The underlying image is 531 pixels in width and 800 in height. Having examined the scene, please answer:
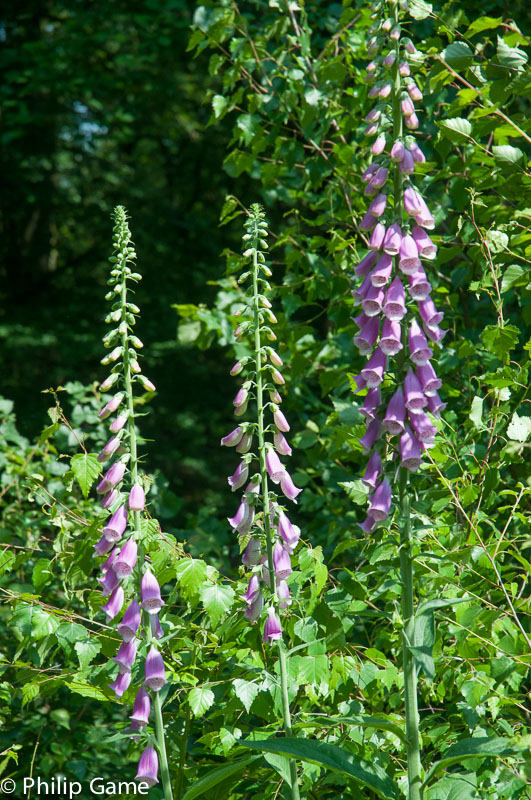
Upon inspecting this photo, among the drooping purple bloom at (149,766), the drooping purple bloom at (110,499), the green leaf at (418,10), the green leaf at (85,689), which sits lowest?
the green leaf at (85,689)

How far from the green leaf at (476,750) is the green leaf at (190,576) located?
0.76 meters

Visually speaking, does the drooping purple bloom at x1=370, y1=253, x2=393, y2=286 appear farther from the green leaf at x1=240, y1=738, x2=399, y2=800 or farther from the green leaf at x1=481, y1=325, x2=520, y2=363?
the green leaf at x1=240, y1=738, x2=399, y2=800

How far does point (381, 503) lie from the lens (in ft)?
6.74

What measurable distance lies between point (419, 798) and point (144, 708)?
750 mm

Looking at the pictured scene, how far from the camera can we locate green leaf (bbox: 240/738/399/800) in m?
1.87

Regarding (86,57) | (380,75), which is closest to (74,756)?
(380,75)

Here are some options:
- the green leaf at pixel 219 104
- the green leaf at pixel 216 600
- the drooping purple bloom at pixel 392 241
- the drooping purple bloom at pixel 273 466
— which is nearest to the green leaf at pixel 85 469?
the green leaf at pixel 216 600

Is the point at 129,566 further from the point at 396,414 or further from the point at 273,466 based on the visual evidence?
the point at 396,414

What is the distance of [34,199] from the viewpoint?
35.0ft

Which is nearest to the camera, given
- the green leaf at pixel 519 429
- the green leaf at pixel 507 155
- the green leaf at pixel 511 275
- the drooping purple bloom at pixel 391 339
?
the drooping purple bloom at pixel 391 339

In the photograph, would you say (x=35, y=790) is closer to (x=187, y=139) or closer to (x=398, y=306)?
(x=398, y=306)

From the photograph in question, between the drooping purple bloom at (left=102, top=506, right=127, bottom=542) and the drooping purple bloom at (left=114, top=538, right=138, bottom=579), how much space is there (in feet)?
0.12

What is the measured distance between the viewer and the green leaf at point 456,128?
2664 millimetres

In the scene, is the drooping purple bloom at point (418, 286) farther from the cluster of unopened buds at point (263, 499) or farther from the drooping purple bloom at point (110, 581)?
the drooping purple bloom at point (110, 581)
